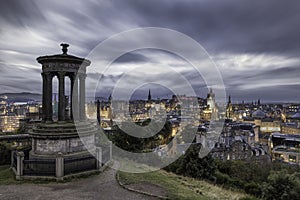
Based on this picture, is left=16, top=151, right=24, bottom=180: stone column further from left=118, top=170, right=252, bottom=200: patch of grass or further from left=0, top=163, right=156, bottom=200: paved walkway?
left=118, top=170, right=252, bottom=200: patch of grass

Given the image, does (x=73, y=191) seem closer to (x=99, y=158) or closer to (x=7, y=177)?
(x=99, y=158)

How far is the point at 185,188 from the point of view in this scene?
40.9ft

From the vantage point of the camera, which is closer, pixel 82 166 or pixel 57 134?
pixel 82 166

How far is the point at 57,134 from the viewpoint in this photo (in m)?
14.8

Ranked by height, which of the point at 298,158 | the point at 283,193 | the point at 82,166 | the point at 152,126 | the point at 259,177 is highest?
the point at 152,126

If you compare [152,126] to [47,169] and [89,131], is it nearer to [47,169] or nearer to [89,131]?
[89,131]

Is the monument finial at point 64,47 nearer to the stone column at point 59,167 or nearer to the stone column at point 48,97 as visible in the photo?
the stone column at point 48,97

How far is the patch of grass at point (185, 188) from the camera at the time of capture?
436 inches

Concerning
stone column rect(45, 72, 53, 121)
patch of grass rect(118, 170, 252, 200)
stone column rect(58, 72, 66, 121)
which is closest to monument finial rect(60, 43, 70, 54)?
stone column rect(58, 72, 66, 121)

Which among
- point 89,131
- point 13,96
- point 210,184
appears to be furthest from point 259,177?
point 13,96

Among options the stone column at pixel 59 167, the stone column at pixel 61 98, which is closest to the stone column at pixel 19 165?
the stone column at pixel 59 167

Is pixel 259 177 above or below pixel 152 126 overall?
below

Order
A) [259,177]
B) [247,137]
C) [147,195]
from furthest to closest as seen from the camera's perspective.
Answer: [247,137] → [259,177] → [147,195]

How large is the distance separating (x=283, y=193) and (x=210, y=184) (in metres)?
3.91
